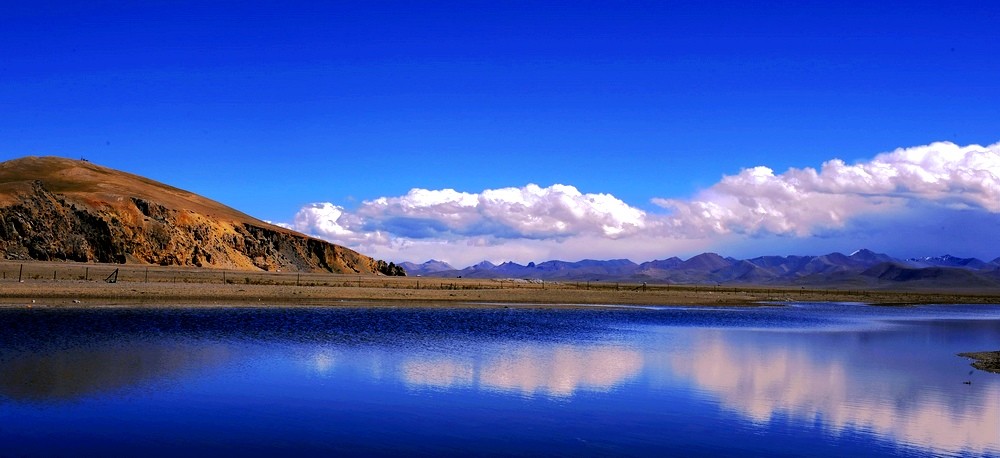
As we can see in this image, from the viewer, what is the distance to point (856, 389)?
27172 millimetres

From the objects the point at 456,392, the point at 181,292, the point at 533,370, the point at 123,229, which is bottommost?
the point at 456,392

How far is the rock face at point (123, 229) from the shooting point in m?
88.0

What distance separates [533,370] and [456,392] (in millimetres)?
5778

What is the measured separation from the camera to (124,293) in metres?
53.8

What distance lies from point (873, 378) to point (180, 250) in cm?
8933

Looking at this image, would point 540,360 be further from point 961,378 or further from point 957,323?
point 957,323

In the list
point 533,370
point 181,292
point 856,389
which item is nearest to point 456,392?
point 533,370

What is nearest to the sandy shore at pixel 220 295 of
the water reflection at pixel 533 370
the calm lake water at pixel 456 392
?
the calm lake water at pixel 456 392

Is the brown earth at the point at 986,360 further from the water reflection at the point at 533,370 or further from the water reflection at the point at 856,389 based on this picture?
the water reflection at the point at 533,370

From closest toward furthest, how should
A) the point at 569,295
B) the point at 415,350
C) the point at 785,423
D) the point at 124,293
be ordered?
the point at 785,423 → the point at 415,350 → the point at 124,293 → the point at 569,295

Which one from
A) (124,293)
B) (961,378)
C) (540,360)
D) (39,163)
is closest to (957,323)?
(961,378)

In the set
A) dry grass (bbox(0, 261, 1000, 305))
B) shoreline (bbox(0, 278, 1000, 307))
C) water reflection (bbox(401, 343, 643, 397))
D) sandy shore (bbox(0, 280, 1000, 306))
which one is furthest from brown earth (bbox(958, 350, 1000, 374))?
dry grass (bbox(0, 261, 1000, 305))

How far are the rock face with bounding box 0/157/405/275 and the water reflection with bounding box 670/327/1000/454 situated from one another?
7558 cm

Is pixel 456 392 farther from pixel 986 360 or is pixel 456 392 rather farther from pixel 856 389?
pixel 986 360
